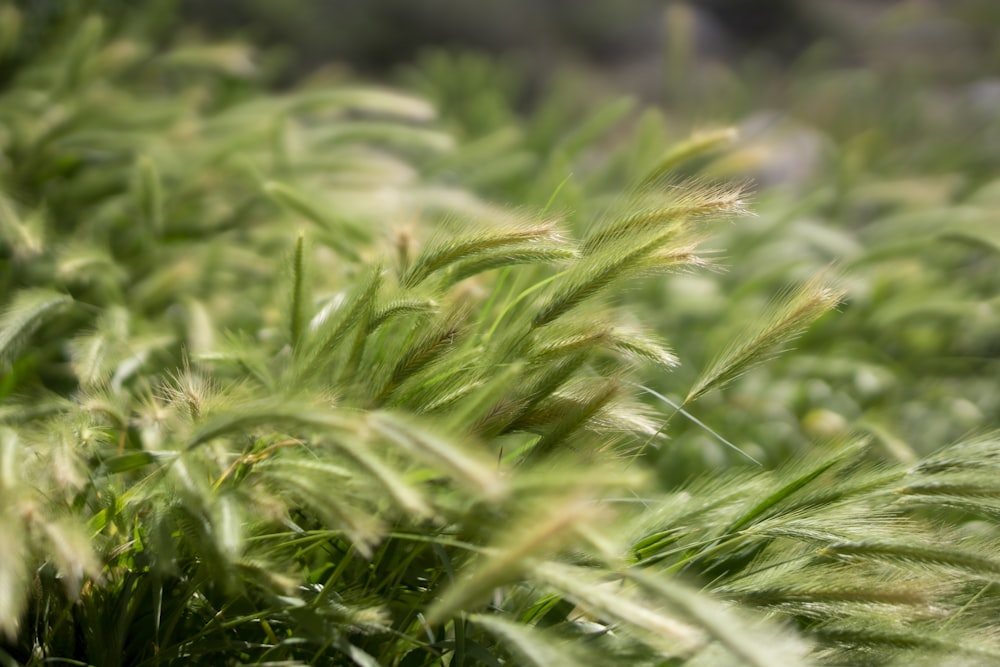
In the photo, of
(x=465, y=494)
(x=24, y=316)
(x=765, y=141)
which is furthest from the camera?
(x=765, y=141)

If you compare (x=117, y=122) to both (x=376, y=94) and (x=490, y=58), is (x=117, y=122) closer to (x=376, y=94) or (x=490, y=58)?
(x=376, y=94)

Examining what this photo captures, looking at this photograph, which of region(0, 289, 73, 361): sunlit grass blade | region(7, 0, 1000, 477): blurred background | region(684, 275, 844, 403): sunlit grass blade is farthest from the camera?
region(7, 0, 1000, 477): blurred background

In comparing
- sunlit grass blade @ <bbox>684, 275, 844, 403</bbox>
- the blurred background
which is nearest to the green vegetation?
sunlit grass blade @ <bbox>684, 275, 844, 403</bbox>

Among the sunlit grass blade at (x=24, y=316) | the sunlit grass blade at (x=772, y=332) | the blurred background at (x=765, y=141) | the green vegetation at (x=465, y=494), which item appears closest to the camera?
the green vegetation at (x=465, y=494)

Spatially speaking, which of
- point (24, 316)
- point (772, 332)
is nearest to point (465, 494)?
point (772, 332)

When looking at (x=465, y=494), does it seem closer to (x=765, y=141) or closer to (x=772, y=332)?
(x=772, y=332)

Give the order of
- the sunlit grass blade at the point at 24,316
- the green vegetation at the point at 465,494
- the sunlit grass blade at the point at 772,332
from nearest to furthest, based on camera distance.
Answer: the green vegetation at the point at 465,494 < the sunlit grass blade at the point at 772,332 < the sunlit grass blade at the point at 24,316

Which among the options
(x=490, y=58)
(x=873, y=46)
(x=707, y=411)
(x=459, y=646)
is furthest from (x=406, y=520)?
(x=873, y=46)

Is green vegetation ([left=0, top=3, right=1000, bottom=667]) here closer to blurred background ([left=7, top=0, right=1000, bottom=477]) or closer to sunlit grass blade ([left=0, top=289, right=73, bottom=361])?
sunlit grass blade ([left=0, top=289, right=73, bottom=361])

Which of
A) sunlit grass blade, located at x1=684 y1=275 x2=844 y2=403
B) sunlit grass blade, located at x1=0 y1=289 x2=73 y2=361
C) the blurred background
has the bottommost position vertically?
the blurred background

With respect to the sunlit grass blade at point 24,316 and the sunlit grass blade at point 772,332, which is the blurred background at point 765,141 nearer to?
the sunlit grass blade at point 772,332

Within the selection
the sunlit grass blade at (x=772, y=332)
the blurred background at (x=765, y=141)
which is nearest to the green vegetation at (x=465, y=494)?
the sunlit grass blade at (x=772, y=332)

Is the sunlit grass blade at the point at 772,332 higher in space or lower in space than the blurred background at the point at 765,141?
higher
